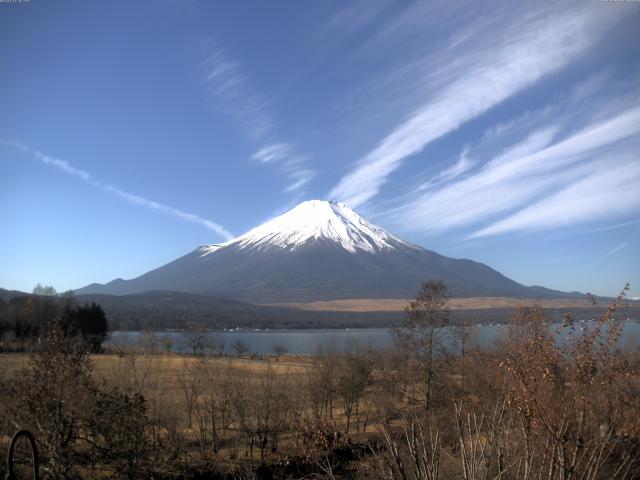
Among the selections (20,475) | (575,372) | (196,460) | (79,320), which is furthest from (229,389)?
(79,320)

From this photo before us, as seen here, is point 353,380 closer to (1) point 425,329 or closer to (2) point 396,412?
(2) point 396,412

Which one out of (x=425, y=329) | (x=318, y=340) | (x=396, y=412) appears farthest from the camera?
(x=318, y=340)

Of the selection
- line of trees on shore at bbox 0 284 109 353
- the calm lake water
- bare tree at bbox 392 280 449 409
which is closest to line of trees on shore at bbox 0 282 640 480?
bare tree at bbox 392 280 449 409

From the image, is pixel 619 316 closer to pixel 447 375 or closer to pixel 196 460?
pixel 447 375

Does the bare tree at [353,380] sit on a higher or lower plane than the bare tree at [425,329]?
lower

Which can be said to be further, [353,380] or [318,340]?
[318,340]

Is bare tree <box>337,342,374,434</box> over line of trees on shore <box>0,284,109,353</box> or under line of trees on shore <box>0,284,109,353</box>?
under

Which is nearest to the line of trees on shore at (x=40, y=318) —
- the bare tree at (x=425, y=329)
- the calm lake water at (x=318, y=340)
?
the calm lake water at (x=318, y=340)

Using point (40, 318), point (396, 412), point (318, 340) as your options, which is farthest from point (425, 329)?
point (318, 340)

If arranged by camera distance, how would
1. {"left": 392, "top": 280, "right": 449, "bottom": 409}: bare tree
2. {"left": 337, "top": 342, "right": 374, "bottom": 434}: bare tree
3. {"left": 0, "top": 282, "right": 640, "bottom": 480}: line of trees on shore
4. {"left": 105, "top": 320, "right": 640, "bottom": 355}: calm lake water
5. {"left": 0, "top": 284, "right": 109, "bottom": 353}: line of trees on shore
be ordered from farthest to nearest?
{"left": 0, "top": 284, "right": 109, "bottom": 353}: line of trees on shore → {"left": 337, "top": 342, "right": 374, "bottom": 434}: bare tree → {"left": 105, "top": 320, "right": 640, "bottom": 355}: calm lake water → {"left": 392, "top": 280, "right": 449, "bottom": 409}: bare tree → {"left": 0, "top": 282, "right": 640, "bottom": 480}: line of trees on shore

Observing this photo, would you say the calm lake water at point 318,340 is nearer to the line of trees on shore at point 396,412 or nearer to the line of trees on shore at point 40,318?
the line of trees on shore at point 396,412

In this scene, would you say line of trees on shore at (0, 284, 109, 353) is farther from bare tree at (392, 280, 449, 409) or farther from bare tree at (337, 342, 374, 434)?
bare tree at (392, 280, 449, 409)

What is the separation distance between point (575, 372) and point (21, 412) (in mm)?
11736

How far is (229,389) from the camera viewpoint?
2108 centimetres
